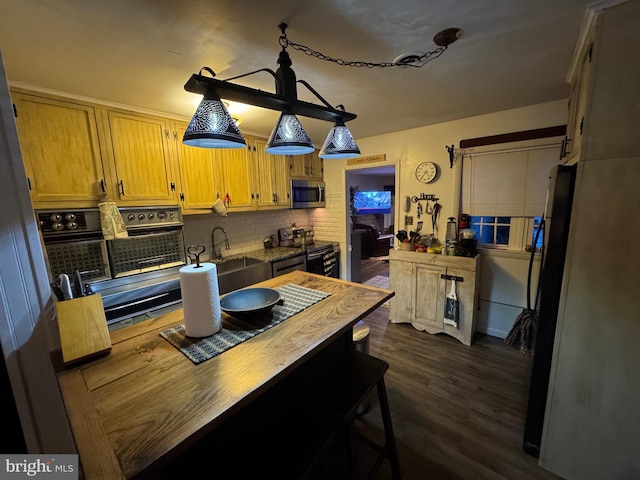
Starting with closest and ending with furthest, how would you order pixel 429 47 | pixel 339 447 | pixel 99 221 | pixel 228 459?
pixel 228 459, pixel 429 47, pixel 339 447, pixel 99 221

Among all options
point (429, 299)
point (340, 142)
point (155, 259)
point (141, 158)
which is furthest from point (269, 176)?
point (429, 299)

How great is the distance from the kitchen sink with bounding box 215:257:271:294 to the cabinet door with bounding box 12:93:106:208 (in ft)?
4.10

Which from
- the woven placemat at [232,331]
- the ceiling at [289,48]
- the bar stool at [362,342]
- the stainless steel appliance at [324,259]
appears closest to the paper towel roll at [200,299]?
the woven placemat at [232,331]

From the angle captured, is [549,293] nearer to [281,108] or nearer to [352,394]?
[352,394]

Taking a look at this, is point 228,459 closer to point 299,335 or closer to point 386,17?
point 299,335

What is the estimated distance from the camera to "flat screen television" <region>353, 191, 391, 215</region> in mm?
7867

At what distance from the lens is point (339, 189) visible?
Result: 3.99m

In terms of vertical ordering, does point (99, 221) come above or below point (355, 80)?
below

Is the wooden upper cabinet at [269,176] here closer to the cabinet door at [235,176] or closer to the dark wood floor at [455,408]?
the cabinet door at [235,176]

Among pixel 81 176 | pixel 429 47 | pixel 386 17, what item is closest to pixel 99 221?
pixel 81 176

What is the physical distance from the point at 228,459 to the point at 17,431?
2.26 ft

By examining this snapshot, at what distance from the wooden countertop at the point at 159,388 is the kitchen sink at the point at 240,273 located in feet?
4.75

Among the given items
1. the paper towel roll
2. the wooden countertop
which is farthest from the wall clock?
the paper towel roll

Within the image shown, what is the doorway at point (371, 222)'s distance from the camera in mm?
4875
